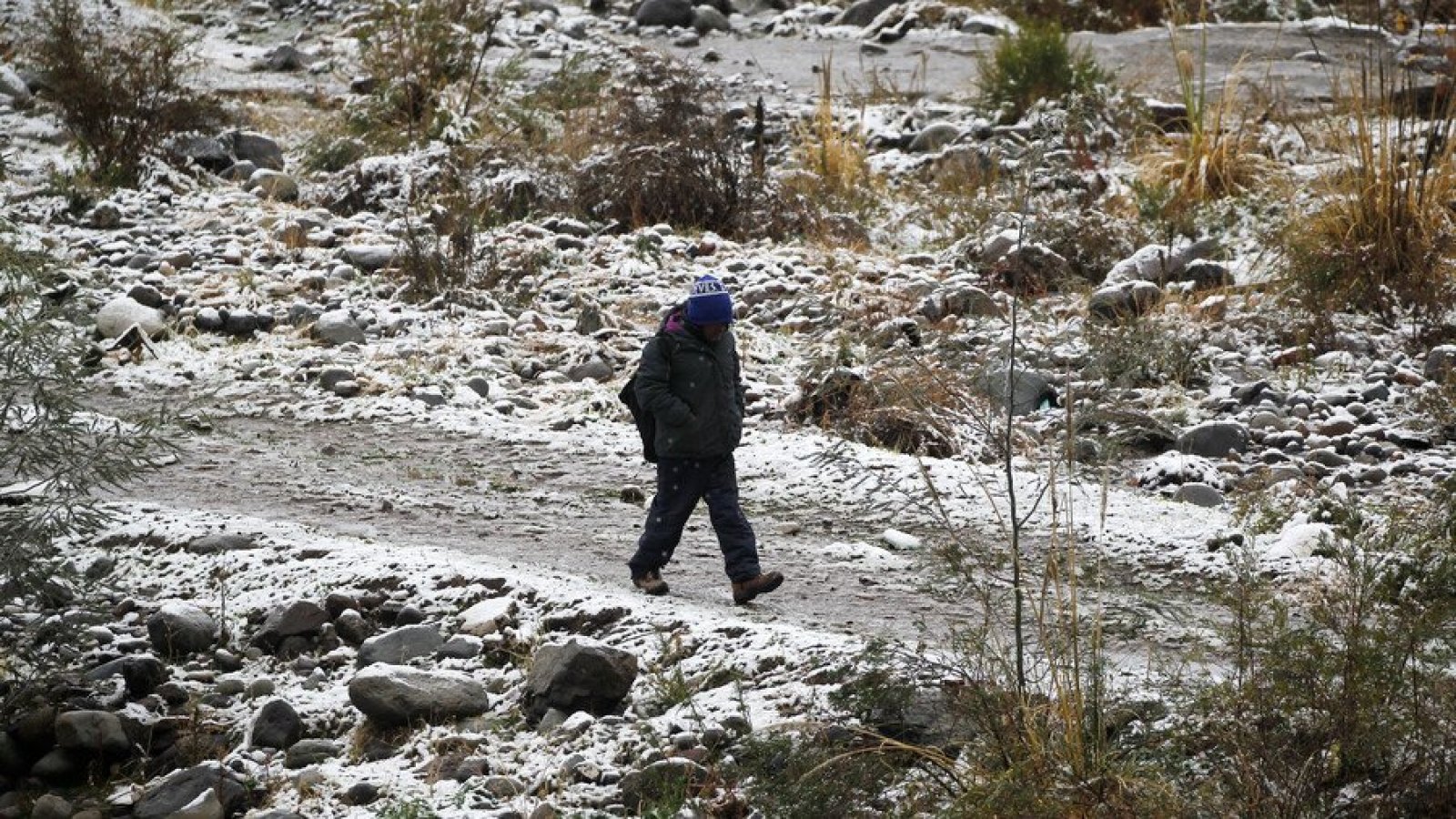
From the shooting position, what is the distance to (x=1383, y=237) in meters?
9.07

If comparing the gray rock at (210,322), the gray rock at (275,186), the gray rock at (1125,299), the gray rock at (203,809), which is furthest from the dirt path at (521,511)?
the gray rock at (275,186)

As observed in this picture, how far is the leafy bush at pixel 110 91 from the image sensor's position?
1216 cm

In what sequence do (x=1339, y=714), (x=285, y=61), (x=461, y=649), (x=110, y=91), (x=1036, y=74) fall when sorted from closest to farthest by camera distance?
(x=1339, y=714) → (x=461, y=649) → (x=110, y=91) → (x=1036, y=74) → (x=285, y=61)

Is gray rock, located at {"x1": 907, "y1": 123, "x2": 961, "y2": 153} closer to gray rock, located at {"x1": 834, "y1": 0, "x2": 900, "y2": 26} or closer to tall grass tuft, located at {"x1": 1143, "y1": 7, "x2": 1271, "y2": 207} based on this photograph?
tall grass tuft, located at {"x1": 1143, "y1": 7, "x2": 1271, "y2": 207}

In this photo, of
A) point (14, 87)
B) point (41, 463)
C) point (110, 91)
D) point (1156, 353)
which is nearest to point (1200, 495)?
point (1156, 353)

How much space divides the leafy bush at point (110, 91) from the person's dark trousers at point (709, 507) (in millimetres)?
8067

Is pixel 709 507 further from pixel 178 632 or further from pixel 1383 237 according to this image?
pixel 1383 237

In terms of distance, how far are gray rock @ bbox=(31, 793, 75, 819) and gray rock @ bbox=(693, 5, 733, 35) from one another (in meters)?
15.5

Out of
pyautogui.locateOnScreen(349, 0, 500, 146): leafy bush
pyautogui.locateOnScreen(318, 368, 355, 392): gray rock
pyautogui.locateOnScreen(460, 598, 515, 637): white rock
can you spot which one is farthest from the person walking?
pyautogui.locateOnScreen(349, 0, 500, 146): leafy bush

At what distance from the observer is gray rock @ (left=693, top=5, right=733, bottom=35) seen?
19281 mm

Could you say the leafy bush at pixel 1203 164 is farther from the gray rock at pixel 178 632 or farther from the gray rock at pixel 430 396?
the gray rock at pixel 178 632

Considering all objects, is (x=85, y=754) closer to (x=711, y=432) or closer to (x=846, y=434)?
(x=711, y=432)

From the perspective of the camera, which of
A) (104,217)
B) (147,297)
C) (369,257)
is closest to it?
(147,297)

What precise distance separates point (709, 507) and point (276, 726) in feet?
5.44
